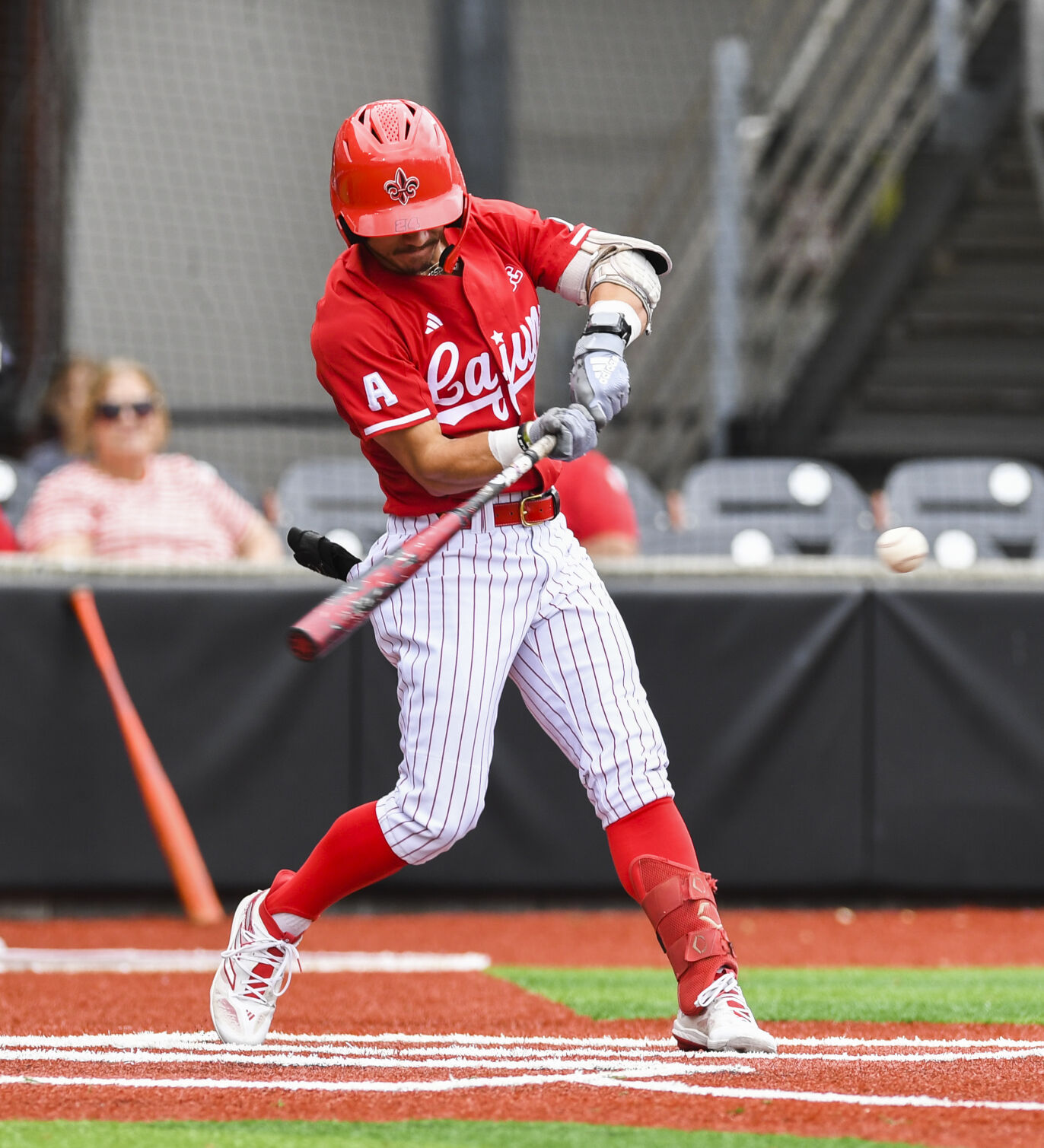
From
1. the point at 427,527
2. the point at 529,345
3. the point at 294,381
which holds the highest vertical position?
the point at 529,345

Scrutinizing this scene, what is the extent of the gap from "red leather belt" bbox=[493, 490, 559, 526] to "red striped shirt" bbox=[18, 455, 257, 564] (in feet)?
9.69

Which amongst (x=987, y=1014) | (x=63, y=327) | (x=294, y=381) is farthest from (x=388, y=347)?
(x=294, y=381)

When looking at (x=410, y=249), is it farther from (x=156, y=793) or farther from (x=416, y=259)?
(x=156, y=793)

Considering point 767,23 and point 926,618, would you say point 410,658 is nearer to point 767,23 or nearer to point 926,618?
point 926,618

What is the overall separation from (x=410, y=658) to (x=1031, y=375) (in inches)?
282

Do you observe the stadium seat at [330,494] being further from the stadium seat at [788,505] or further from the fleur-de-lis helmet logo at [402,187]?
the fleur-de-lis helmet logo at [402,187]

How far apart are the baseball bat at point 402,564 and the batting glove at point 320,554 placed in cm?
22

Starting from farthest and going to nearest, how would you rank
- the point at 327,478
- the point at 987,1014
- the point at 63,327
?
the point at 63,327
the point at 327,478
the point at 987,1014

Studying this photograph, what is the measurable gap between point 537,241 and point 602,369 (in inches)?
14.4

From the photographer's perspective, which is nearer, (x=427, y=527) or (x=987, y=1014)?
(x=427, y=527)

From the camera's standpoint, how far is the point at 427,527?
3.15 meters

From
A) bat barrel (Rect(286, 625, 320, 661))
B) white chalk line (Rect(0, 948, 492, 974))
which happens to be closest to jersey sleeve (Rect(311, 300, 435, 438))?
bat barrel (Rect(286, 625, 320, 661))

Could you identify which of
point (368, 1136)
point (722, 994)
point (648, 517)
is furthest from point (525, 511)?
point (648, 517)

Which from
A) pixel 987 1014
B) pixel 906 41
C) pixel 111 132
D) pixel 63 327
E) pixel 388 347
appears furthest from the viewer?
pixel 111 132
